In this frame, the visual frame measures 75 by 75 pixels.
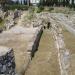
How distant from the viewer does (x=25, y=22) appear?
40188 mm

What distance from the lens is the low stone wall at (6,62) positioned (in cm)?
703

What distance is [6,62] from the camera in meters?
7.12

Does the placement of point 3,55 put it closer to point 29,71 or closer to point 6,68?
point 6,68

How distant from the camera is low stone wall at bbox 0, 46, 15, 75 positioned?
23.1 ft

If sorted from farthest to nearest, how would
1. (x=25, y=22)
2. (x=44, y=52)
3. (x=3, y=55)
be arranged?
(x=25, y=22) → (x=44, y=52) → (x=3, y=55)

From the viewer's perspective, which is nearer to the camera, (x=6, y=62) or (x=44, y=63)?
(x=6, y=62)

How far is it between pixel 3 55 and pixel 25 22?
33.3 meters

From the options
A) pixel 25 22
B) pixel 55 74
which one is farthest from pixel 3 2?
pixel 55 74

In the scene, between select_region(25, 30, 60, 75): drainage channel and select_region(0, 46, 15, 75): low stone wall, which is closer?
select_region(0, 46, 15, 75): low stone wall

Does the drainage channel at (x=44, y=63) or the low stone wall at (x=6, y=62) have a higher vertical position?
the low stone wall at (x=6, y=62)

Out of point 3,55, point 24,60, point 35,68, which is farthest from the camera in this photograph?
point 24,60

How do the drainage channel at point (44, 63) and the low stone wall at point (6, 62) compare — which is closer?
the low stone wall at point (6, 62)

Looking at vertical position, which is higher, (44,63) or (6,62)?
(6,62)

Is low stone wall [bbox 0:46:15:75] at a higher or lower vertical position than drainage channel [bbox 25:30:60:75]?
higher
